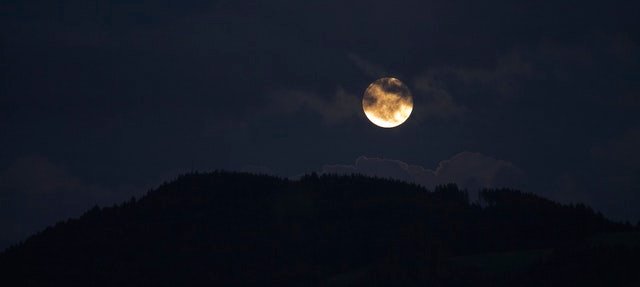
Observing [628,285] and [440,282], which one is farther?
[440,282]

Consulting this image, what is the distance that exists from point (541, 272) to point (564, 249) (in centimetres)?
1640

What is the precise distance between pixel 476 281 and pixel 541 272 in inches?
470

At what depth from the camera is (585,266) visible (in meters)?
184

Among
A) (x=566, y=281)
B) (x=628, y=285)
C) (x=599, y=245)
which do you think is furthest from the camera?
(x=599, y=245)

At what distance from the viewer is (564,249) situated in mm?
198250

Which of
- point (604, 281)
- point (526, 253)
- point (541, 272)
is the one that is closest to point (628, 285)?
point (604, 281)

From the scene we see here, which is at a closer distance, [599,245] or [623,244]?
[623,244]

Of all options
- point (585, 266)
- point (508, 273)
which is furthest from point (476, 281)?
point (585, 266)

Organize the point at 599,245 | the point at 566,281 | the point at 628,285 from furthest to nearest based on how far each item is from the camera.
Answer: the point at 599,245, the point at 566,281, the point at 628,285

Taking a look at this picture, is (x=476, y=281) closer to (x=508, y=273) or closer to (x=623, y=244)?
(x=508, y=273)

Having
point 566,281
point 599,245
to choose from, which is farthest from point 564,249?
point 566,281

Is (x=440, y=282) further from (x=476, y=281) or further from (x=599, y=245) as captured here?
(x=599, y=245)

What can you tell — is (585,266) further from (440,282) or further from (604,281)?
(440,282)

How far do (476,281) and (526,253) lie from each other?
16.0m
